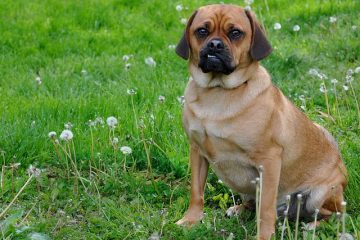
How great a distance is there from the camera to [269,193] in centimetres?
473

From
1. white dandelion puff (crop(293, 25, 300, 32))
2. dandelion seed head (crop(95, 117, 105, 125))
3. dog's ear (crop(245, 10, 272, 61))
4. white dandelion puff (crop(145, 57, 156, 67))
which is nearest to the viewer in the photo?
dog's ear (crop(245, 10, 272, 61))

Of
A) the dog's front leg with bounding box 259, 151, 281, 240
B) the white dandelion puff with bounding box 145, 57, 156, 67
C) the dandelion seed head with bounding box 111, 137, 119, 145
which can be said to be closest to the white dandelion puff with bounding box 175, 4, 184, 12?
the white dandelion puff with bounding box 145, 57, 156, 67

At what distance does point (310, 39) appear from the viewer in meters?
8.32

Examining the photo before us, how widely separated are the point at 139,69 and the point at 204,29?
113 inches

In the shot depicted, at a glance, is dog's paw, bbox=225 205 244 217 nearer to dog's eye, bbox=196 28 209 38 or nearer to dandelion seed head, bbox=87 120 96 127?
dog's eye, bbox=196 28 209 38

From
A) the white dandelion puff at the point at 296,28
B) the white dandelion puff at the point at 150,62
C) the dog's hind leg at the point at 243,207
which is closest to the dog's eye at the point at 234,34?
the dog's hind leg at the point at 243,207

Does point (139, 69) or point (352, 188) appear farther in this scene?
point (139, 69)

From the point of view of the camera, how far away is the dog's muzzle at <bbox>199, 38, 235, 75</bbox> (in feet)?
15.2

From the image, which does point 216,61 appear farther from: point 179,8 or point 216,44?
point 179,8

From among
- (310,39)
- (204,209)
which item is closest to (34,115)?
(204,209)

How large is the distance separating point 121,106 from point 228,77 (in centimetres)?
191

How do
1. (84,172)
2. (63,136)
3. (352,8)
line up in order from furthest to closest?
(352,8) < (84,172) < (63,136)

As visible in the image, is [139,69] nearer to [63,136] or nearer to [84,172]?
[84,172]

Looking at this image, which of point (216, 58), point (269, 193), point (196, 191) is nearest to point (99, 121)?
point (196, 191)
